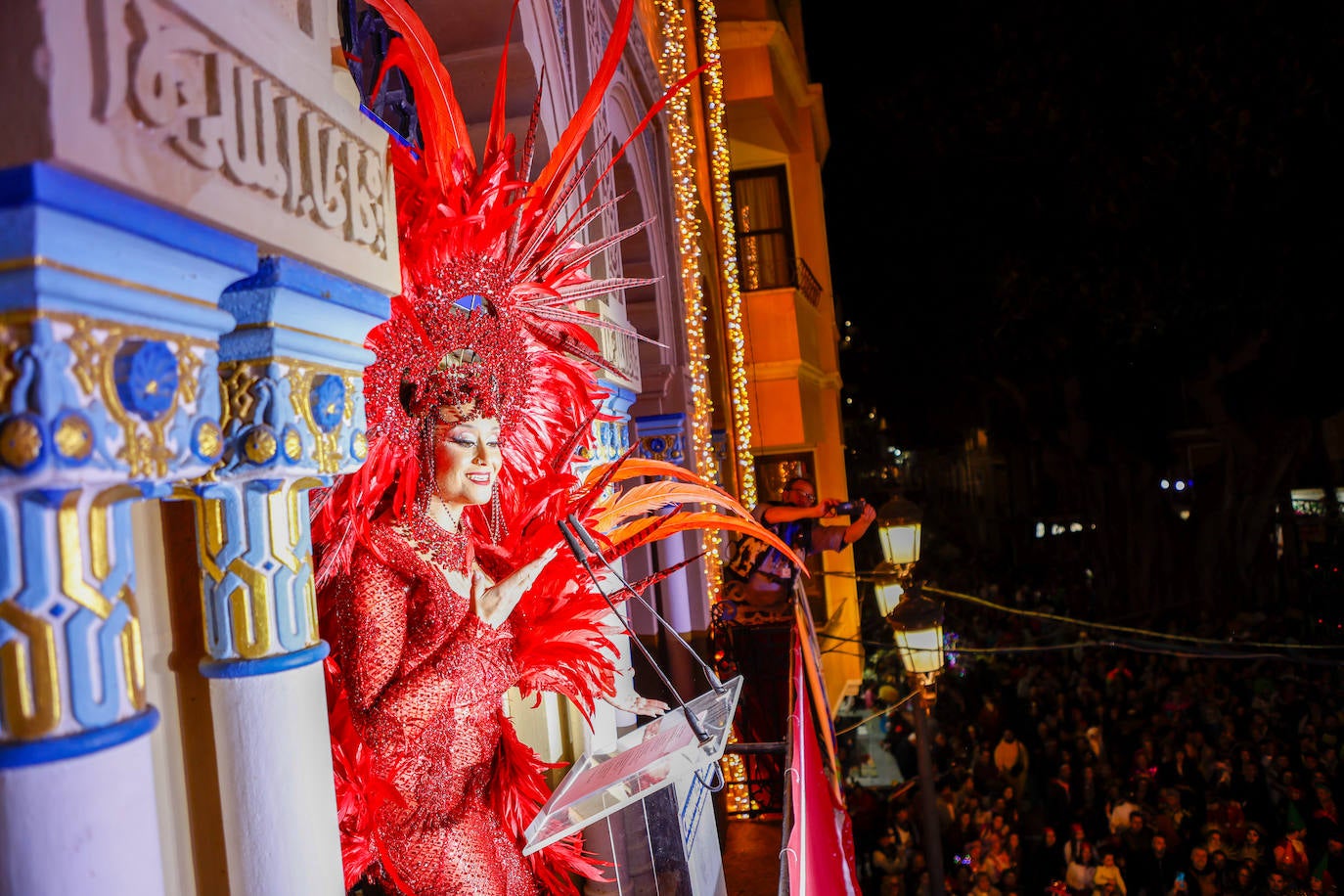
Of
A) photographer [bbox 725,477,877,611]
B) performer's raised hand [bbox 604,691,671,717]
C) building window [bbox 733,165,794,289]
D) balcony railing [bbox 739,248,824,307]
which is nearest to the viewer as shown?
performer's raised hand [bbox 604,691,671,717]

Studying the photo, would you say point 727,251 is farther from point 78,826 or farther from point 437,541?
point 78,826

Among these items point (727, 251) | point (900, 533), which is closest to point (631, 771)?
point (900, 533)

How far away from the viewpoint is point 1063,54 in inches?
639

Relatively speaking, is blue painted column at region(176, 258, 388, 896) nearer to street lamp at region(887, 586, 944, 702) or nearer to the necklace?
the necklace

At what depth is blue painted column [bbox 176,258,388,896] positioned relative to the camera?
157 centimetres

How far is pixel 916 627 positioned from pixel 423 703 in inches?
191

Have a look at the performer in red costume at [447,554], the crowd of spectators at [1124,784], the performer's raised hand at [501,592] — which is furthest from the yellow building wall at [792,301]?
the performer's raised hand at [501,592]

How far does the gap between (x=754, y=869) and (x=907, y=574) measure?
2647 millimetres

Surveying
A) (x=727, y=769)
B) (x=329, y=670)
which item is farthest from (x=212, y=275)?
(x=727, y=769)

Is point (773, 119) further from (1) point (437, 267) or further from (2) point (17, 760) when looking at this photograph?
(2) point (17, 760)

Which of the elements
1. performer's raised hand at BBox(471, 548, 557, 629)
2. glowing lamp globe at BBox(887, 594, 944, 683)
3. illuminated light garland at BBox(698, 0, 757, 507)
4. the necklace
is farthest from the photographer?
the necklace

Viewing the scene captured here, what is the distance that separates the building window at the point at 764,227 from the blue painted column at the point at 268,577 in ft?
43.8

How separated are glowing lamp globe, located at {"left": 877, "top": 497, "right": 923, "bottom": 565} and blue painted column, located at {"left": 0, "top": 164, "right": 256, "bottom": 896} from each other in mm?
6278

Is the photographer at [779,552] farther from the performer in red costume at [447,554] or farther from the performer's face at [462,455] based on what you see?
the performer's face at [462,455]
